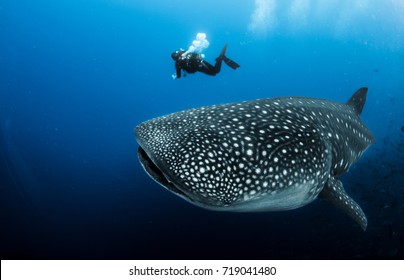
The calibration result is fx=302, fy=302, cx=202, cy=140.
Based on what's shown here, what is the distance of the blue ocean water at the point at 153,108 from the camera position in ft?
45.2

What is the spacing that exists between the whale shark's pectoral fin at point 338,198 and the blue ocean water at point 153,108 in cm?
725

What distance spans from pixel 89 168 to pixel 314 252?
18734 mm

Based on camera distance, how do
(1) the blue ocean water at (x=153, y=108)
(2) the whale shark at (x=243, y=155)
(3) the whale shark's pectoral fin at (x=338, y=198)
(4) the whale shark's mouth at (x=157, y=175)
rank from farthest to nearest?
1. (1) the blue ocean water at (x=153, y=108)
2. (3) the whale shark's pectoral fin at (x=338, y=198)
3. (4) the whale shark's mouth at (x=157, y=175)
4. (2) the whale shark at (x=243, y=155)

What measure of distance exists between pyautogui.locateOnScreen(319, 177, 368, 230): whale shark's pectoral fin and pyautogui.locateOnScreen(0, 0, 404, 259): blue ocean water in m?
7.25

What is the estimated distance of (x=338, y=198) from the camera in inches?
153

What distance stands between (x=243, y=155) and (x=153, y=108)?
171 ft

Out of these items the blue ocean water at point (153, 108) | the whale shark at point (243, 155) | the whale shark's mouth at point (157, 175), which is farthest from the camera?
the blue ocean water at point (153, 108)

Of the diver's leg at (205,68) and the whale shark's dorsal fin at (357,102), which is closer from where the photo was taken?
the whale shark's dorsal fin at (357,102)

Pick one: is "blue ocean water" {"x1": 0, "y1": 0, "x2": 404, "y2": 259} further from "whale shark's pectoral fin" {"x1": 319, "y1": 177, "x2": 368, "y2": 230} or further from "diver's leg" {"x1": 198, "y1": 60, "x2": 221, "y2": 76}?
"whale shark's pectoral fin" {"x1": 319, "y1": 177, "x2": 368, "y2": 230}

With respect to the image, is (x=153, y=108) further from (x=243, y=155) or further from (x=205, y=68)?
(x=243, y=155)

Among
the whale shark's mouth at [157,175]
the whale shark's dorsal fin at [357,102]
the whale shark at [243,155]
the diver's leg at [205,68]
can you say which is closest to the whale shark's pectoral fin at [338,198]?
the whale shark at [243,155]

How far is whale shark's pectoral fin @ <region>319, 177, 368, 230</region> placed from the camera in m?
3.80

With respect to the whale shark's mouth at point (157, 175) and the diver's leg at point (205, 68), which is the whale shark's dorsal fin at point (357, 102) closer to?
the whale shark's mouth at point (157, 175)
